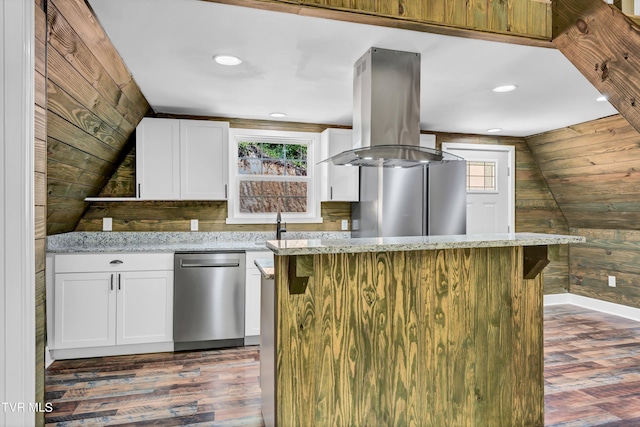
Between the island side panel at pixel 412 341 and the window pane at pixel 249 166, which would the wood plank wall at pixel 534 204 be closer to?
the window pane at pixel 249 166

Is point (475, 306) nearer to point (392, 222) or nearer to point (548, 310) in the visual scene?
point (392, 222)

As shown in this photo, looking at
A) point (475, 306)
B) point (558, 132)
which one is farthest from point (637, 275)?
point (475, 306)

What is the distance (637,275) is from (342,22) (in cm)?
460

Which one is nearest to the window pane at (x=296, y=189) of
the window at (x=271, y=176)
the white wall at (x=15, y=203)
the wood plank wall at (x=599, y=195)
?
the window at (x=271, y=176)

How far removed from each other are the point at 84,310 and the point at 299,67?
2605 millimetres

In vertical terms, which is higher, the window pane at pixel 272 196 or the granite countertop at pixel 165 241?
the window pane at pixel 272 196

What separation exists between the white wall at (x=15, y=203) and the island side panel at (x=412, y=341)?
39.3 inches

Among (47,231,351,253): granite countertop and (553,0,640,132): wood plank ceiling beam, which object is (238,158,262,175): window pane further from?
(553,0,640,132): wood plank ceiling beam

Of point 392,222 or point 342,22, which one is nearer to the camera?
point 342,22

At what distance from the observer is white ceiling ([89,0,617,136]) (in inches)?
80.4

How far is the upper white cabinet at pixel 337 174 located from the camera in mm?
4191

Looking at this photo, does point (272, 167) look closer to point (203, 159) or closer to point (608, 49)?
point (203, 159)

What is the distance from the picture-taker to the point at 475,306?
2230mm

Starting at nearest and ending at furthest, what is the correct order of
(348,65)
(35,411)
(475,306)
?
(35,411) → (475,306) → (348,65)
